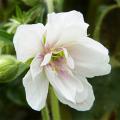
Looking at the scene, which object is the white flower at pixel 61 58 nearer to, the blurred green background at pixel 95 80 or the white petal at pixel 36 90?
the white petal at pixel 36 90

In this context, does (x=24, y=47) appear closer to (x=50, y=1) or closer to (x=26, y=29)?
(x=26, y=29)

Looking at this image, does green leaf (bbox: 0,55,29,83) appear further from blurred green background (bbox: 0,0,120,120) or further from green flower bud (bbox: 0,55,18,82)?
blurred green background (bbox: 0,0,120,120)

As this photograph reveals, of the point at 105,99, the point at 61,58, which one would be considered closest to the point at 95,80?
the point at 105,99

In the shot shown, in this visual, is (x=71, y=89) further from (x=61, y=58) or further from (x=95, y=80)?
(x=95, y=80)

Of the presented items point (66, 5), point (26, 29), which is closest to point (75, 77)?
point (26, 29)

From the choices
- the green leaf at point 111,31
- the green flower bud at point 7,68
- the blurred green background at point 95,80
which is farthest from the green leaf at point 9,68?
the green leaf at point 111,31

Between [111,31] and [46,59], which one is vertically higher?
[46,59]

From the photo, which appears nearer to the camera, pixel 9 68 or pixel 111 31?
pixel 9 68
